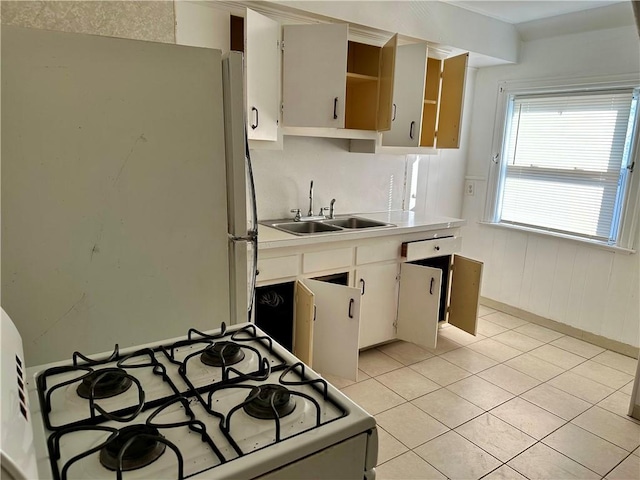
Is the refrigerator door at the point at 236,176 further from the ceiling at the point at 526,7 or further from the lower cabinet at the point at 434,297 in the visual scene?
the ceiling at the point at 526,7

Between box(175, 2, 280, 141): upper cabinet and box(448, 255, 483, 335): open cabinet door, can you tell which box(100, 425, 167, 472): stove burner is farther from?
box(448, 255, 483, 335): open cabinet door

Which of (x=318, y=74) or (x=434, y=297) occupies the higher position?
(x=318, y=74)

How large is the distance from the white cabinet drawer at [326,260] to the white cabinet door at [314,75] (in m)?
0.76

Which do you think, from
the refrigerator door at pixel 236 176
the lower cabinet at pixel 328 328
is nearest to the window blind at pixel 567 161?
the lower cabinet at pixel 328 328

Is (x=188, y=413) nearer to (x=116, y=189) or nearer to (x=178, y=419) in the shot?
(x=178, y=419)

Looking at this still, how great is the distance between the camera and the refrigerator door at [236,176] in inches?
54.4

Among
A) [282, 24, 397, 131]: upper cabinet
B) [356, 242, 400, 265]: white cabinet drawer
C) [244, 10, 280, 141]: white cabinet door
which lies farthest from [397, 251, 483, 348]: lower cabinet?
[244, 10, 280, 141]: white cabinet door

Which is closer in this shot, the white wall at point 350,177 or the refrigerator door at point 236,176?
the refrigerator door at point 236,176

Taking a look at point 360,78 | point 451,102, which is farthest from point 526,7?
point 360,78

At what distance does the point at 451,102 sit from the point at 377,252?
1.29m

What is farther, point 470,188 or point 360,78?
point 470,188

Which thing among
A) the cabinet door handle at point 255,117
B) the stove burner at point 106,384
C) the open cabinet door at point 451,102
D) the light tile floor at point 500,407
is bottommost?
the light tile floor at point 500,407

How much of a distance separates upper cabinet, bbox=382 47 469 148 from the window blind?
2.73 feet

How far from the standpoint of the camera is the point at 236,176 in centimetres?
144
